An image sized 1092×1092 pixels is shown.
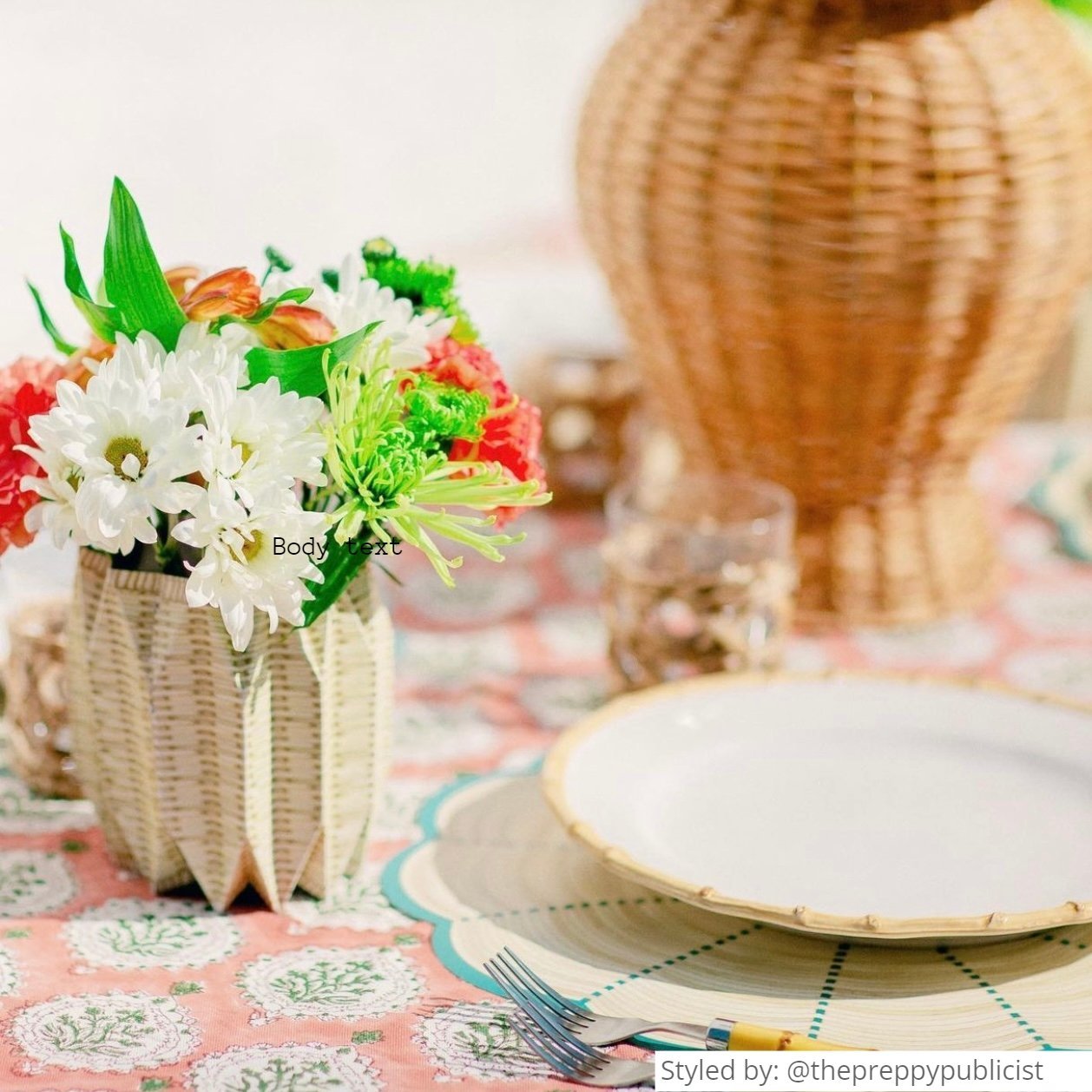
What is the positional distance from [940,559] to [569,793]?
0.46m

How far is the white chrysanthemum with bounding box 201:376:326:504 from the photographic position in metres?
0.54

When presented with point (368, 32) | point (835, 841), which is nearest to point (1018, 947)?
point (835, 841)

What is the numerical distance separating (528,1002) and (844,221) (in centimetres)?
53

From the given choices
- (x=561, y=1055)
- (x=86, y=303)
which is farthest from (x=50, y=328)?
(x=561, y=1055)

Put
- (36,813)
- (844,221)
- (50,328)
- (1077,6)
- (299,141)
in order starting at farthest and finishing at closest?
(299,141), (1077,6), (844,221), (36,813), (50,328)

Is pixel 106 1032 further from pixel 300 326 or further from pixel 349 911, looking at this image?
pixel 300 326

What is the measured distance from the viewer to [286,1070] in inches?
20.9

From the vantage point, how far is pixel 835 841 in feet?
2.21

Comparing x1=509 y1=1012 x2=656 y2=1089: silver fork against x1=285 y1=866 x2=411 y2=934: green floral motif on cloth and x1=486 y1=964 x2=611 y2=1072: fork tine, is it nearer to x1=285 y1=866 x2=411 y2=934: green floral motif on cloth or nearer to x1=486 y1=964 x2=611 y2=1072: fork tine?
x1=486 y1=964 x2=611 y2=1072: fork tine

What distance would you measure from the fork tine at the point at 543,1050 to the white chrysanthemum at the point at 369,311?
263mm

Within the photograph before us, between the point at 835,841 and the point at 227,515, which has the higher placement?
the point at 227,515

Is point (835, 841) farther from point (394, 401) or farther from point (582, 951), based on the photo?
point (394, 401)

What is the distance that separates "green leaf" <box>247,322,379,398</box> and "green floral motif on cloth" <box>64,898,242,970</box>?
0.24 m

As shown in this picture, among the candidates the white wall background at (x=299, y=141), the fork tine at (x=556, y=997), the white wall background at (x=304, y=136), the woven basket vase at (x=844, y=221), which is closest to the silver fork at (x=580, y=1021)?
the fork tine at (x=556, y=997)
